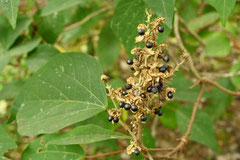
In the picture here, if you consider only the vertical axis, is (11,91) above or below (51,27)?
below

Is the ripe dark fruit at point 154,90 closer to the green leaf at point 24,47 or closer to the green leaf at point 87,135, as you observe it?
the green leaf at point 87,135

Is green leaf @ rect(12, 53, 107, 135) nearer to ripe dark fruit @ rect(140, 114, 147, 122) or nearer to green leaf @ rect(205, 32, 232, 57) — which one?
ripe dark fruit @ rect(140, 114, 147, 122)

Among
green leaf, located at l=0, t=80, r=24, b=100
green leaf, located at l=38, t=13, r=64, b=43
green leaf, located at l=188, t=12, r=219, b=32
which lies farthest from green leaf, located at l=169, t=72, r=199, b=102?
green leaf, located at l=0, t=80, r=24, b=100

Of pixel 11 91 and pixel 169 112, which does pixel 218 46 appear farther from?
pixel 11 91

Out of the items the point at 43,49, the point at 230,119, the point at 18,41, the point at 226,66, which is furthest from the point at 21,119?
the point at 226,66

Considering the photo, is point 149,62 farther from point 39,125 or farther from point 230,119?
point 230,119

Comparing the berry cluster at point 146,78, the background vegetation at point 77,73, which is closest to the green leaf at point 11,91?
the background vegetation at point 77,73

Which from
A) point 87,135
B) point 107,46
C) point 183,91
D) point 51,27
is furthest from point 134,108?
point 107,46
